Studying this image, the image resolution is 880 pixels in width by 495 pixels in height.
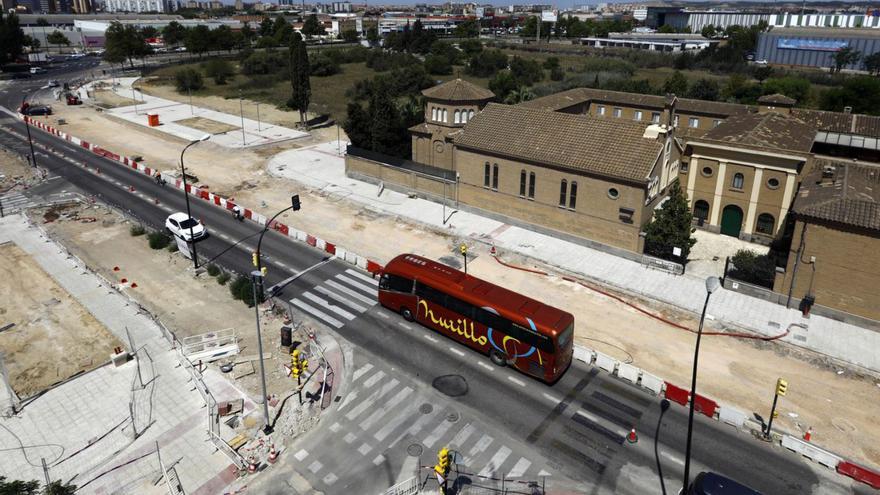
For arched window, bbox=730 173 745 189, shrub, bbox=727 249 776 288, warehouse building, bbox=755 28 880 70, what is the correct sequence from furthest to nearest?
warehouse building, bbox=755 28 880 70 → arched window, bbox=730 173 745 189 → shrub, bbox=727 249 776 288

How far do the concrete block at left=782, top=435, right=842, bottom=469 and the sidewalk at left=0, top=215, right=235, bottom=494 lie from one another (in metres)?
23.0

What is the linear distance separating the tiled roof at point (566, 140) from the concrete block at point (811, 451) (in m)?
20.0

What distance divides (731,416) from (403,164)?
36.9 meters

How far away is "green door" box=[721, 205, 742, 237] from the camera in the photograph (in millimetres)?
44219

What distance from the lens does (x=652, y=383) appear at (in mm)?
26719

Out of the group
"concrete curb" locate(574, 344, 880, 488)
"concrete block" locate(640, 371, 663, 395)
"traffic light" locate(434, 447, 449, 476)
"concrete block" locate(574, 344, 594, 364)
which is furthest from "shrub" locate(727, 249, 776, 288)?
"traffic light" locate(434, 447, 449, 476)

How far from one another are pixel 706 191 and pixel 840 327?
52.2ft

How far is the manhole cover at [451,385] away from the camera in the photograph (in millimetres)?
26641

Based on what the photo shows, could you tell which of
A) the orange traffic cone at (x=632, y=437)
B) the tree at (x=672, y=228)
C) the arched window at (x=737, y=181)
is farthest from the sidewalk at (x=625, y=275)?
the orange traffic cone at (x=632, y=437)

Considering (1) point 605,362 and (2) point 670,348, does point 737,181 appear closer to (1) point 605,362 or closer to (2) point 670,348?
(2) point 670,348

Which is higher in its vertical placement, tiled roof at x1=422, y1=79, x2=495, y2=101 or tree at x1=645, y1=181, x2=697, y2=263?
tiled roof at x1=422, y1=79, x2=495, y2=101

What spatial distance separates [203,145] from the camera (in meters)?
70.2

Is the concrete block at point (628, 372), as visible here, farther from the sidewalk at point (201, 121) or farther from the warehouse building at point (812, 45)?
the warehouse building at point (812, 45)

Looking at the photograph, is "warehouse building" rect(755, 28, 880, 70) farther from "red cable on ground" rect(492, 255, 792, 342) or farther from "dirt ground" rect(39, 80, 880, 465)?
"dirt ground" rect(39, 80, 880, 465)
